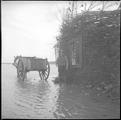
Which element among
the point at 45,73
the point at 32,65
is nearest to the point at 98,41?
the point at 32,65

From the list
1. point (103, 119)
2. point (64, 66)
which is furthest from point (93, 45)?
point (103, 119)

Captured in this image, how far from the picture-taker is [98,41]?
12.7 meters

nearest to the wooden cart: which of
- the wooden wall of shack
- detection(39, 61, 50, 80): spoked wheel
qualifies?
detection(39, 61, 50, 80): spoked wheel

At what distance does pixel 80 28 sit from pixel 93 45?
4.36 feet

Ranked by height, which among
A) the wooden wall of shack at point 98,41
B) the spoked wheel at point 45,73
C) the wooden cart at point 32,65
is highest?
the wooden wall of shack at point 98,41

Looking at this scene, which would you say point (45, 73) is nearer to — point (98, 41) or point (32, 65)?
point (32, 65)

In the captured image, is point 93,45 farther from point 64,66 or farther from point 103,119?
point 103,119

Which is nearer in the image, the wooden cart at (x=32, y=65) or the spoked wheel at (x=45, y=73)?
the wooden cart at (x=32, y=65)

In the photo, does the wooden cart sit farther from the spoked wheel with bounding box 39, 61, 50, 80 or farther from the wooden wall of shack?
the wooden wall of shack

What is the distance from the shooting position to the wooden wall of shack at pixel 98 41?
38.3ft

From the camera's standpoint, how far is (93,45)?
1298cm

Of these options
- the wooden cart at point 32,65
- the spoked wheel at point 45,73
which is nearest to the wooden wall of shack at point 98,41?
the wooden cart at point 32,65

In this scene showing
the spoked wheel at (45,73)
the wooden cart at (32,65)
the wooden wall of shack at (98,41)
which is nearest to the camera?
the wooden wall of shack at (98,41)

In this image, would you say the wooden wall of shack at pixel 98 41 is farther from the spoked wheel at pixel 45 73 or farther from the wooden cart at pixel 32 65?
the spoked wheel at pixel 45 73
